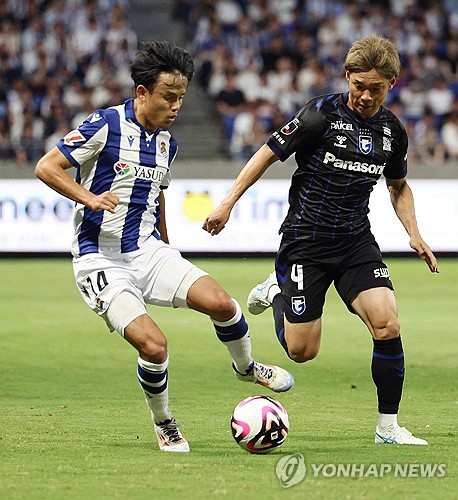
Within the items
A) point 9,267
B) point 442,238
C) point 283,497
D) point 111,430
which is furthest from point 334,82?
point 283,497

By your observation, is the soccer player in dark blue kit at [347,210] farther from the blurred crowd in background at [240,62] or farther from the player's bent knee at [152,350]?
the blurred crowd in background at [240,62]

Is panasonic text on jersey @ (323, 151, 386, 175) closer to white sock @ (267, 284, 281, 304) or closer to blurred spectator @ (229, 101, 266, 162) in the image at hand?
white sock @ (267, 284, 281, 304)

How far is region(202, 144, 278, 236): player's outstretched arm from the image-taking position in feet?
20.6

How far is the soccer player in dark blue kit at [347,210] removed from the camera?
6234mm

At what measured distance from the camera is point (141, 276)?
6457 mm

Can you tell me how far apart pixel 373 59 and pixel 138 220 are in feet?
5.53

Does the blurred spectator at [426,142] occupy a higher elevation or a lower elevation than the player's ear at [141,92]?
lower

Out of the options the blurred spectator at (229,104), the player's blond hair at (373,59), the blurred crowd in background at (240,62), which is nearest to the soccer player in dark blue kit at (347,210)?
the player's blond hair at (373,59)

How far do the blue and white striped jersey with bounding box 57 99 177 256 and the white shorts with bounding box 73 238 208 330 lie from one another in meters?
0.07

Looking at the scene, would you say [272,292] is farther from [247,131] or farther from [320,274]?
[247,131]

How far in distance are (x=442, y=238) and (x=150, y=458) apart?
12950 millimetres

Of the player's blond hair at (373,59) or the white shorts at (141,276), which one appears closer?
the player's blond hair at (373,59)

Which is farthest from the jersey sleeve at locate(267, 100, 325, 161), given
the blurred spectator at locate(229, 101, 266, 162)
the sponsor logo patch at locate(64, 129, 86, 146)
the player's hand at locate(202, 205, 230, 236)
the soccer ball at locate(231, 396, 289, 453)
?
the blurred spectator at locate(229, 101, 266, 162)

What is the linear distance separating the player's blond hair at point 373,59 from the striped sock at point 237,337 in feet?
5.17
